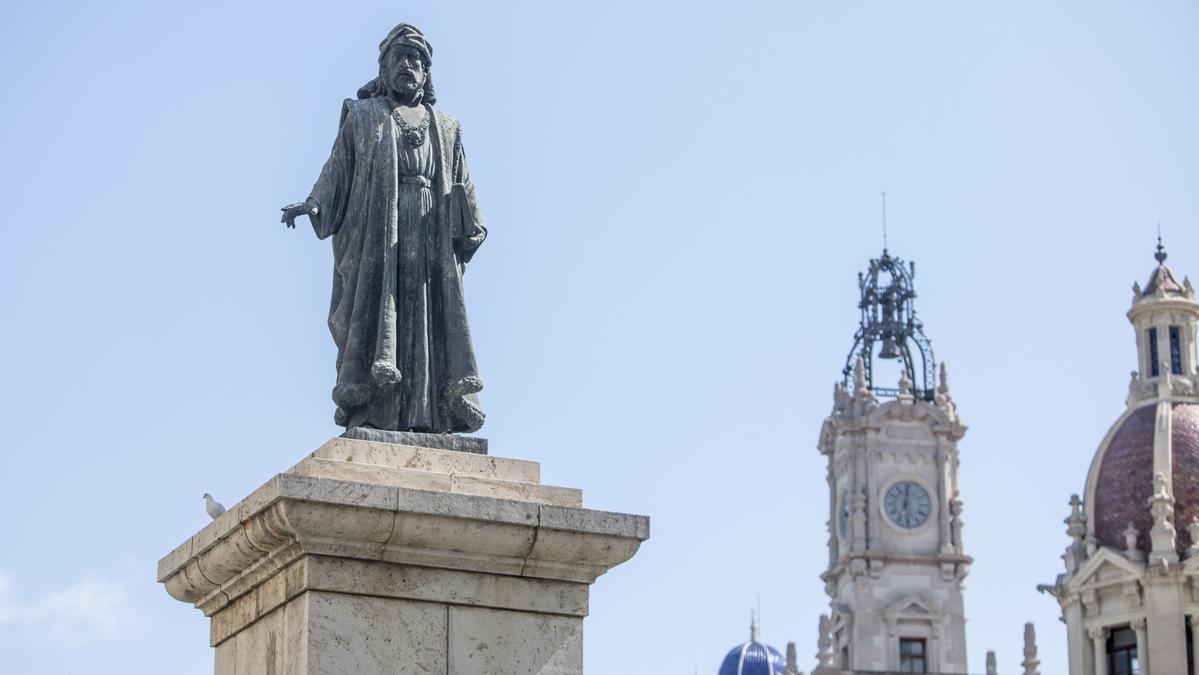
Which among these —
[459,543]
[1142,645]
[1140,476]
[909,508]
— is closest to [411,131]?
[459,543]

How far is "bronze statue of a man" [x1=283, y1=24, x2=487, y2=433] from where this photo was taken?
11133 millimetres

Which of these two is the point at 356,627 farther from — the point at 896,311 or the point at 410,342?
the point at 896,311

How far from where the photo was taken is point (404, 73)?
11.7 meters

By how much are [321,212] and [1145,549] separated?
65144 millimetres

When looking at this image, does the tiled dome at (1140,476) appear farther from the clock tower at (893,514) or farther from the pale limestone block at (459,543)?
the pale limestone block at (459,543)

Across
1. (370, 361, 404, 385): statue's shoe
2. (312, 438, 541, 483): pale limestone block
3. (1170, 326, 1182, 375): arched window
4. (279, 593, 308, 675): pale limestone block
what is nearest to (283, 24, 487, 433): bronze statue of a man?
(370, 361, 404, 385): statue's shoe

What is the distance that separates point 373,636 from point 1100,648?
6623cm

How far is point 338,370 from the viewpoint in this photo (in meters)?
11.3

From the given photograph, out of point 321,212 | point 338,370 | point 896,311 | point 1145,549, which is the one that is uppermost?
point 896,311

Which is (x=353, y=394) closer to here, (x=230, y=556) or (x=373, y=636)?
(x=230, y=556)

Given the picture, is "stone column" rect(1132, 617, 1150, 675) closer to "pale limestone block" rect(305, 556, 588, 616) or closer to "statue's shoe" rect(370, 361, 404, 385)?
"pale limestone block" rect(305, 556, 588, 616)

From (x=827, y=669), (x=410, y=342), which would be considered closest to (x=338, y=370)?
(x=410, y=342)

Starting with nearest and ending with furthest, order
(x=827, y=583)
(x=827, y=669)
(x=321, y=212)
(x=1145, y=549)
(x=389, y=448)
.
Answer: (x=389, y=448) < (x=321, y=212) < (x=1145, y=549) < (x=827, y=669) < (x=827, y=583)

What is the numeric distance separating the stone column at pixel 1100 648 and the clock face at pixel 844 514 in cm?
1558
